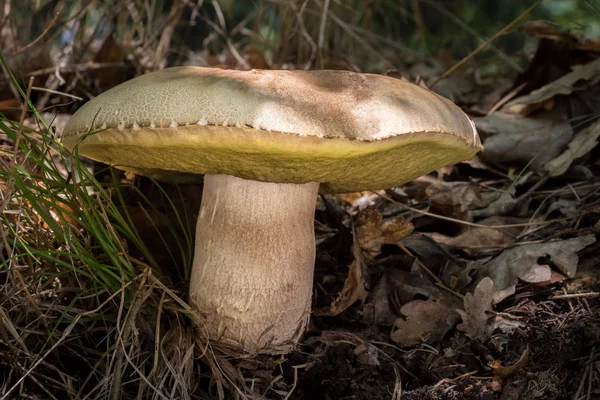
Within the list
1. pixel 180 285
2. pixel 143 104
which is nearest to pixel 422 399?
pixel 180 285

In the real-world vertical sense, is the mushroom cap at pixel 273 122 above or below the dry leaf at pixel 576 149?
above

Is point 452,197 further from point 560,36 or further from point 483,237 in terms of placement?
point 560,36

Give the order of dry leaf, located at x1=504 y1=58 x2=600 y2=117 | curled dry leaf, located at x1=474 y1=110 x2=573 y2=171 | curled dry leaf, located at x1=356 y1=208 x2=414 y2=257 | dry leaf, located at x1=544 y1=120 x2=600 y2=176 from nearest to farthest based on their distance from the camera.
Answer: curled dry leaf, located at x1=356 y1=208 x2=414 y2=257 < dry leaf, located at x1=544 y1=120 x2=600 y2=176 < curled dry leaf, located at x1=474 y1=110 x2=573 y2=171 < dry leaf, located at x1=504 y1=58 x2=600 y2=117

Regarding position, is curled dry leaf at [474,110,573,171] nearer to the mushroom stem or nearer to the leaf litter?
the leaf litter

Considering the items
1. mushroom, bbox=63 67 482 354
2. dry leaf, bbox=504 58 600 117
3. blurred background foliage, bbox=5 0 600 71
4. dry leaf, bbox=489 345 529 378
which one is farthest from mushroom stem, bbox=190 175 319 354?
dry leaf, bbox=504 58 600 117

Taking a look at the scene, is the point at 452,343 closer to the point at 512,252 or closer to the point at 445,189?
the point at 512,252

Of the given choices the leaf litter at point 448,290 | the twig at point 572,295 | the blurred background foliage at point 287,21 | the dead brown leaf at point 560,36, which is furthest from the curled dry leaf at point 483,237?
the dead brown leaf at point 560,36

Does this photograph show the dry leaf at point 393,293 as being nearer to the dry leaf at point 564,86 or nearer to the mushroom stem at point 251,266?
Result: the mushroom stem at point 251,266
